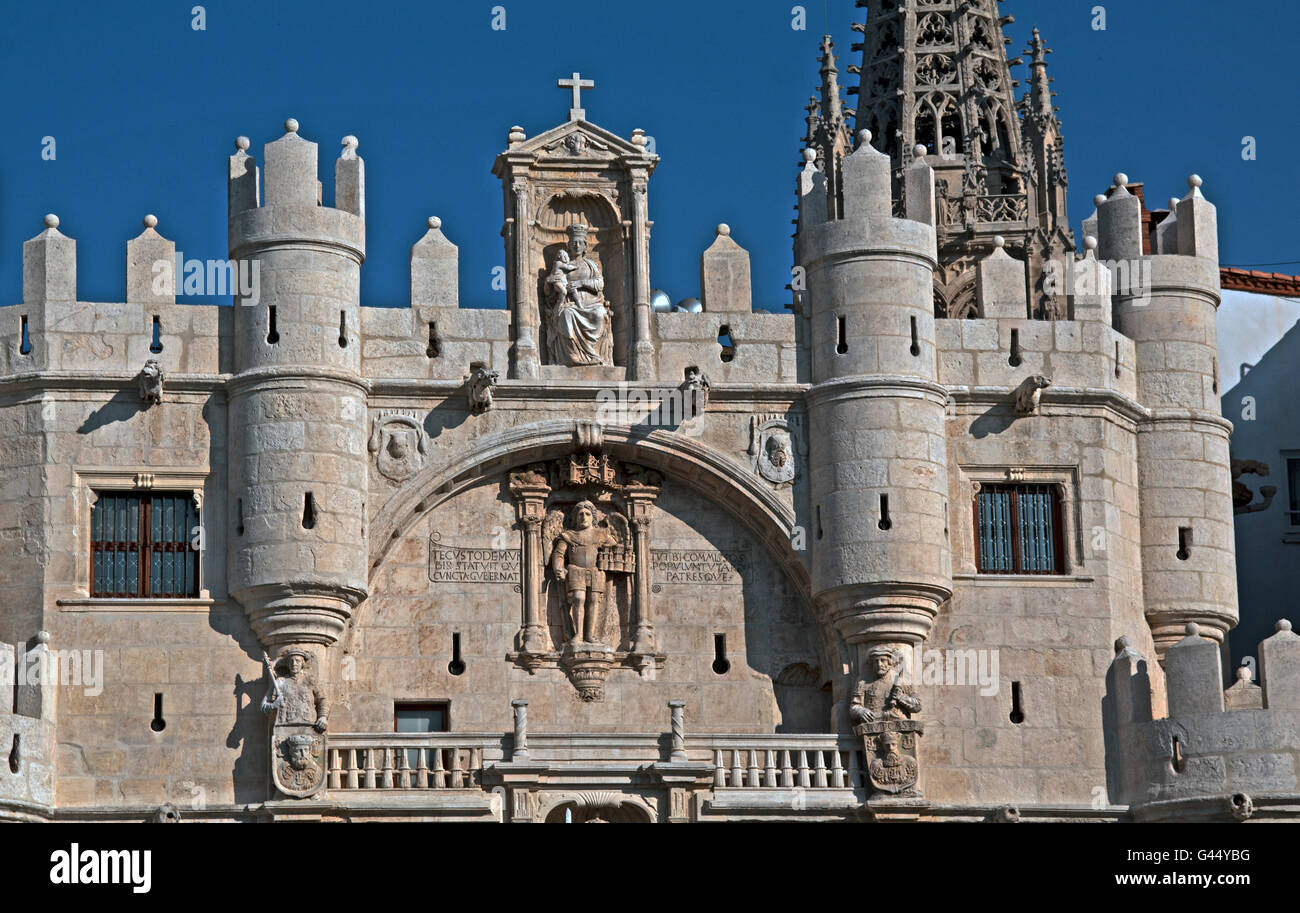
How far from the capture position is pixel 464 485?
41938mm

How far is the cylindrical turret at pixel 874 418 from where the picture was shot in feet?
136

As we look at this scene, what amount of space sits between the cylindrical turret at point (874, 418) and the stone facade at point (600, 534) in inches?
2.1

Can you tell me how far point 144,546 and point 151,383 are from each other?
2.15 m

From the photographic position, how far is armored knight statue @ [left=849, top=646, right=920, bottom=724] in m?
40.5

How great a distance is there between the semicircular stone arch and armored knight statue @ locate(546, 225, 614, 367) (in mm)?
1122

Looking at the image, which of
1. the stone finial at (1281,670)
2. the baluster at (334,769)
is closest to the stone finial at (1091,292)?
the stone finial at (1281,670)

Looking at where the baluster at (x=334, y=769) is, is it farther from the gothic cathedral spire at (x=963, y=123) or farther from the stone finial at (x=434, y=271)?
the gothic cathedral spire at (x=963, y=123)

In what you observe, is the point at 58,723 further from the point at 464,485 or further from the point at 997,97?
the point at 997,97

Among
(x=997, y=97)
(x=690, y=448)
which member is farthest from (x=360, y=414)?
(x=997, y=97)

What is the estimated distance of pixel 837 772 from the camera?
40219 millimetres

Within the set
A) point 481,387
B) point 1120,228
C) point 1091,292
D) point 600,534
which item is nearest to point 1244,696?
point 1091,292
